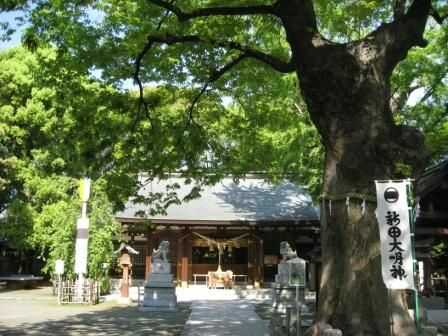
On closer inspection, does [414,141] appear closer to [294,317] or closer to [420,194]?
[294,317]

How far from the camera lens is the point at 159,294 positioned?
65.2ft

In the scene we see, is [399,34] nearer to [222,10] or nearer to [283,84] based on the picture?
[222,10]

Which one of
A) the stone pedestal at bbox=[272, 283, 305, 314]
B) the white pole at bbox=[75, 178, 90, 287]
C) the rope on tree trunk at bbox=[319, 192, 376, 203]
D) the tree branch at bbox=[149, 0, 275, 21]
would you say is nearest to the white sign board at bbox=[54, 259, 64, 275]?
the white pole at bbox=[75, 178, 90, 287]

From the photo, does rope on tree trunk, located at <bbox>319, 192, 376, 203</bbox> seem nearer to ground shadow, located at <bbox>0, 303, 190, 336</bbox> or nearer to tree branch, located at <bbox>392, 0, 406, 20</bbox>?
tree branch, located at <bbox>392, 0, 406, 20</bbox>

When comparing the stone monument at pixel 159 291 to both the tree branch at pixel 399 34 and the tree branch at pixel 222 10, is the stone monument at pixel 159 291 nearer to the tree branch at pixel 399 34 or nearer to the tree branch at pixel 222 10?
the tree branch at pixel 222 10

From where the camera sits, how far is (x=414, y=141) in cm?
800

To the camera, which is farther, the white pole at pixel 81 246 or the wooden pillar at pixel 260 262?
the wooden pillar at pixel 260 262

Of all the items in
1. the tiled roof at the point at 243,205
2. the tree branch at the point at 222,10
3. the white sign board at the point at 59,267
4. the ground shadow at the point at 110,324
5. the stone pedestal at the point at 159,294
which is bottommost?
the ground shadow at the point at 110,324

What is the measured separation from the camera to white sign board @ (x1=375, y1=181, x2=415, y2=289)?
23.3 ft

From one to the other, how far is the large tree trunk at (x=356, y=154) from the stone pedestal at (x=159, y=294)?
41.3ft

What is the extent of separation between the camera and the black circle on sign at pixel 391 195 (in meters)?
7.35

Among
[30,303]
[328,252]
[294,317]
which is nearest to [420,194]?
[294,317]

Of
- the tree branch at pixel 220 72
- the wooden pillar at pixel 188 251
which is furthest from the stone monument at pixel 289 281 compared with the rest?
the wooden pillar at pixel 188 251

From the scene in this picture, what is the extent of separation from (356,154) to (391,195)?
0.85m
